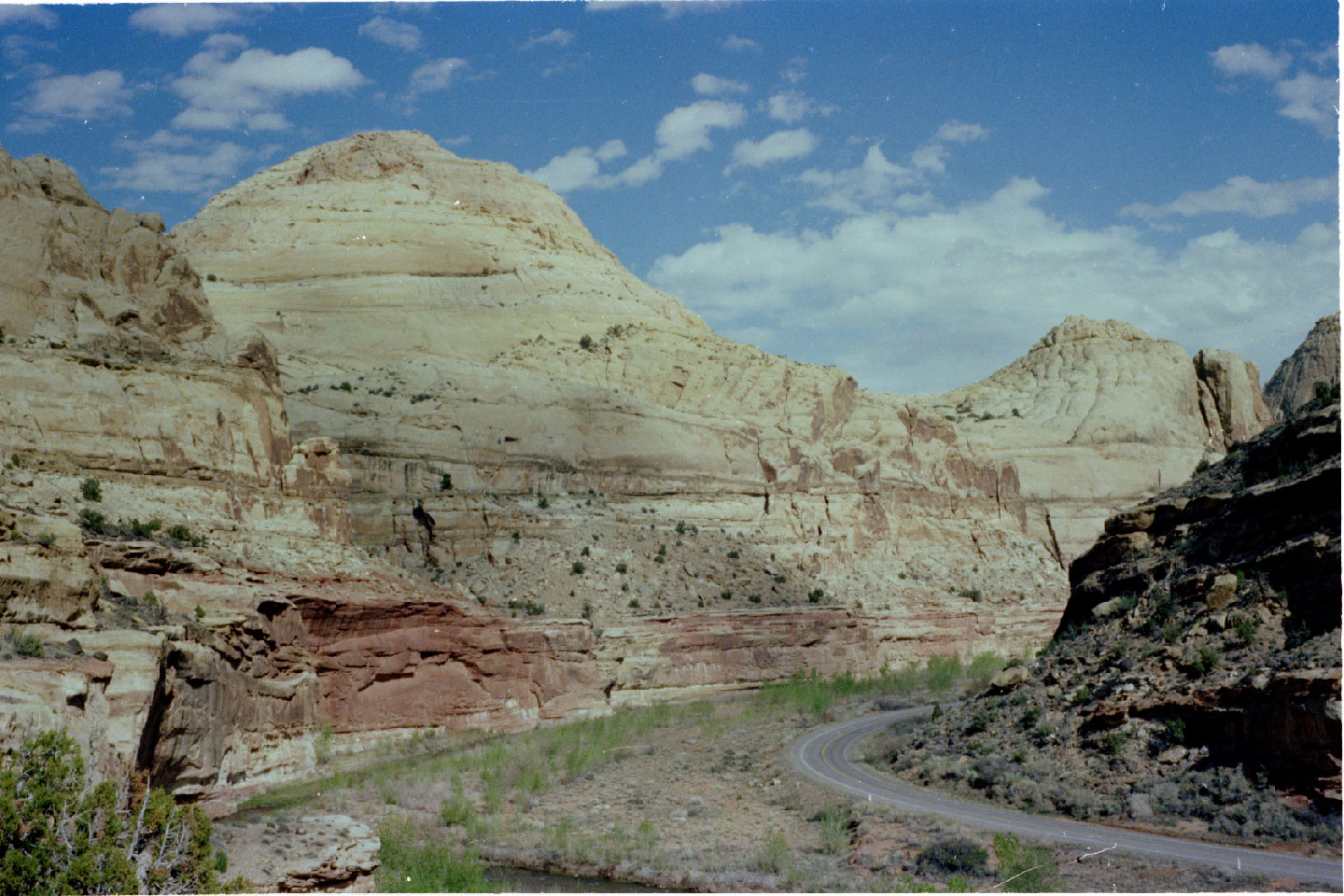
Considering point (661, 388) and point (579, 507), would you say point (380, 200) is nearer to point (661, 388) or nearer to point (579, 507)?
point (661, 388)

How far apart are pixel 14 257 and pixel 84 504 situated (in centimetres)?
1135

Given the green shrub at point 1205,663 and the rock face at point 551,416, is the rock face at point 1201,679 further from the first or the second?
the rock face at point 551,416

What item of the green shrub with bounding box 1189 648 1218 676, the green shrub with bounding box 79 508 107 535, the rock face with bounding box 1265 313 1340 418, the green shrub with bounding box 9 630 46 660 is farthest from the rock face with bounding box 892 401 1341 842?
the rock face with bounding box 1265 313 1340 418

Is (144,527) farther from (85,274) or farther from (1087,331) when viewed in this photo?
(1087,331)

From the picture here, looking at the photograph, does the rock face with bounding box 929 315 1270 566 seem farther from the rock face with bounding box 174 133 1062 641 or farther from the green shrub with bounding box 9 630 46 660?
the green shrub with bounding box 9 630 46 660

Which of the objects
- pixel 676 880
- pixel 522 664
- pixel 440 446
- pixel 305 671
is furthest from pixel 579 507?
pixel 676 880

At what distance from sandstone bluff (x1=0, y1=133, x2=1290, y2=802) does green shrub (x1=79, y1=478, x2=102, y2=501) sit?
0.13 m

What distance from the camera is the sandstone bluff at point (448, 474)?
42.1 meters

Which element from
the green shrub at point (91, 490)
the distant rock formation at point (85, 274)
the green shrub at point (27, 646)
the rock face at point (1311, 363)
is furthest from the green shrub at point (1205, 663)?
the rock face at point (1311, 363)

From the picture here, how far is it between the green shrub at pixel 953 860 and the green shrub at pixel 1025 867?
0.42m

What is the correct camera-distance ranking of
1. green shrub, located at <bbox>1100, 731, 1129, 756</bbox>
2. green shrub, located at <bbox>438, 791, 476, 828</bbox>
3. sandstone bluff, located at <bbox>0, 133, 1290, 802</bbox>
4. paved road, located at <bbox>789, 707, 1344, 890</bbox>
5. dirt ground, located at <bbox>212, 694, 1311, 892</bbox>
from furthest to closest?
sandstone bluff, located at <bbox>0, 133, 1290, 802</bbox>, green shrub, located at <bbox>438, 791, 476, 828</bbox>, green shrub, located at <bbox>1100, 731, 1129, 756</bbox>, dirt ground, located at <bbox>212, 694, 1311, 892</bbox>, paved road, located at <bbox>789, 707, 1344, 890</bbox>

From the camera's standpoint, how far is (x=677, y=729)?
184ft

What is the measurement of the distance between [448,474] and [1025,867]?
4432cm

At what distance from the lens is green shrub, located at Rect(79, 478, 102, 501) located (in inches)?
1763
